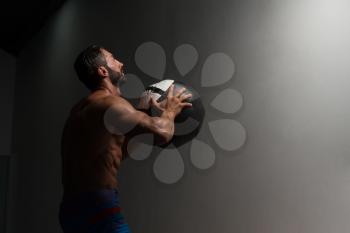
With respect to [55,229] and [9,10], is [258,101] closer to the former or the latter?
[55,229]

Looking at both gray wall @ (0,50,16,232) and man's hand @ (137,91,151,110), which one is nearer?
man's hand @ (137,91,151,110)

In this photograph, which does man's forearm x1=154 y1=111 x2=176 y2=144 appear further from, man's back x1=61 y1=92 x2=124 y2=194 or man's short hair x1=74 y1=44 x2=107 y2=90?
man's short hair x1=74 y1=44 x2=107 y2=90

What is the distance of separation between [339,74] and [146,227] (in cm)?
150

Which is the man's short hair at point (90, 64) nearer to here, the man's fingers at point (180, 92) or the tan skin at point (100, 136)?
the tan skin at point (100, 136)

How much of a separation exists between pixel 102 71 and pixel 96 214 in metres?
0.67

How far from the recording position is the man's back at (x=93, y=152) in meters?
1.82

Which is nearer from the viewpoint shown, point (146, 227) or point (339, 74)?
point (339, 74)

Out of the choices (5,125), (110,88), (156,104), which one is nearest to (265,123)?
(156,104)

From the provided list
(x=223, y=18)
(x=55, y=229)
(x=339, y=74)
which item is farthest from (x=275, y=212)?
(x=55, y=229)

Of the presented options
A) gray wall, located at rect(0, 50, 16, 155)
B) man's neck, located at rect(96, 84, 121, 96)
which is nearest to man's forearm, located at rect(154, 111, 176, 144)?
man's neck, located at rect(96, 84, 121, 96)

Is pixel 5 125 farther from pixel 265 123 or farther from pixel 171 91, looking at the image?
pixel 265 123

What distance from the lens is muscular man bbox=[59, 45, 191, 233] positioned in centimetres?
176

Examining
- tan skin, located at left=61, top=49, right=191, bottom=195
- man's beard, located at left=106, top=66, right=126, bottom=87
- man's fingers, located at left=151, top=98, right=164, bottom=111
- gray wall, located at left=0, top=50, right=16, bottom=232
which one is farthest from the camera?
gray wall, located at left=0, top=50, right=16, bottom=232

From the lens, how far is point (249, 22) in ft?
6.68
